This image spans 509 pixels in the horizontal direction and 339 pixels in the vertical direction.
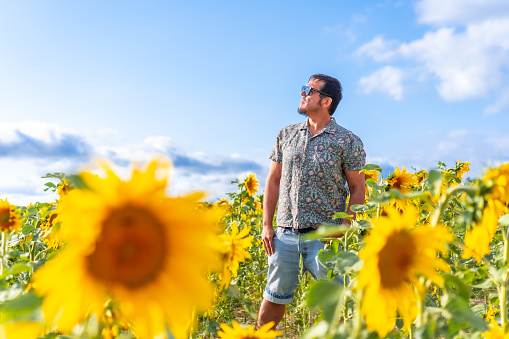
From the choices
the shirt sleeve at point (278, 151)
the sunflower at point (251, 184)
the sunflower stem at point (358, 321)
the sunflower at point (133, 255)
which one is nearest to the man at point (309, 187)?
the shirt sleeve at point (278, 151)

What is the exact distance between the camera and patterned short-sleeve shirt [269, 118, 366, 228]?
3.24 m

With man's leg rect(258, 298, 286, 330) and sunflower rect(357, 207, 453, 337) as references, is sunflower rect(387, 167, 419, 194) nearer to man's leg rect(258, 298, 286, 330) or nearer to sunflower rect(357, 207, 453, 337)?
man's leg rect(258, 298, 286, 330)

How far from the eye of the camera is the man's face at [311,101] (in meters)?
3.45

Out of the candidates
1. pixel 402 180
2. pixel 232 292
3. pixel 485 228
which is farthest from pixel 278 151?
pixel 485 228

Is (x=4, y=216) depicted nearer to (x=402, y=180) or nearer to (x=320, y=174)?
(x=320, y=174)

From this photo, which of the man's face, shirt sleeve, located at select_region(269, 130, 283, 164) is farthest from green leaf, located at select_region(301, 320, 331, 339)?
shirt sleeve, located at select_region(269, 130, 283, 164)

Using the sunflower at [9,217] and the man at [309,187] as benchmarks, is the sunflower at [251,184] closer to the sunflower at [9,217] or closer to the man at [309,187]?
the man at [309,187]

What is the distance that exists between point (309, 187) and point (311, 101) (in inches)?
25.4

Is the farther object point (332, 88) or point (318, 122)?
point (332, 88)

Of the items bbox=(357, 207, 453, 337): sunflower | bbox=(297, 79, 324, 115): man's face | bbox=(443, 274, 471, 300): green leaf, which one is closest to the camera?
bbox=(357, 207, 453, 337): sunflower

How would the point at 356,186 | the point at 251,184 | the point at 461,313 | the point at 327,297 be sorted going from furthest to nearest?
1. the point at 251,184
2. the point at 356,186
3. the point at 461,313
4. the point at 327,297

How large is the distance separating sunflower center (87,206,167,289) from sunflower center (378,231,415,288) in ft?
1.28

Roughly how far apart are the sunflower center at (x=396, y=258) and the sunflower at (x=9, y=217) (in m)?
2.66

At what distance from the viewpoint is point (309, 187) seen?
327 centimetres
